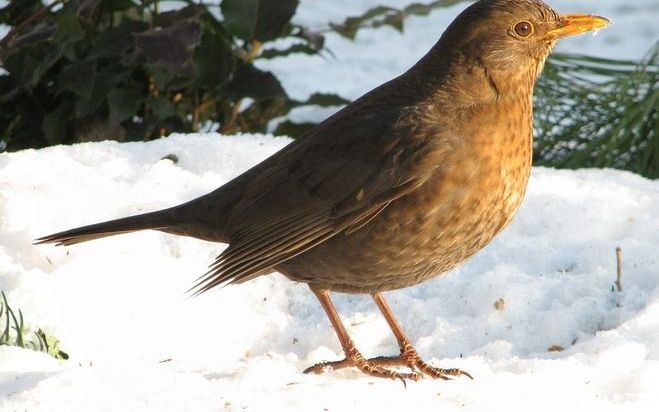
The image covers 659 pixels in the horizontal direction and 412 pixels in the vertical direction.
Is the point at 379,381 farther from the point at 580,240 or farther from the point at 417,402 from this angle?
the point at 580,240

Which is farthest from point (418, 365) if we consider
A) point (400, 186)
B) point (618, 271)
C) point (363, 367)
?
point (618, 271)

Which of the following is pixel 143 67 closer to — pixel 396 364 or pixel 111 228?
pixel 111 228

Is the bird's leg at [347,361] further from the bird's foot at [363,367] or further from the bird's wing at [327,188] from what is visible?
the bird's wing at [327,188]

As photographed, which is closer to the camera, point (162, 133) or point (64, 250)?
point (64, 250)

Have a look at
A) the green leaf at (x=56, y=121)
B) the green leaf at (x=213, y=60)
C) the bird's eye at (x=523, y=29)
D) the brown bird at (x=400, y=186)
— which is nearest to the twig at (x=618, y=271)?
the brown bird at (x=400, y=186)

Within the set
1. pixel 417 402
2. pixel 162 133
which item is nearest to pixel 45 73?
pixel 162 133

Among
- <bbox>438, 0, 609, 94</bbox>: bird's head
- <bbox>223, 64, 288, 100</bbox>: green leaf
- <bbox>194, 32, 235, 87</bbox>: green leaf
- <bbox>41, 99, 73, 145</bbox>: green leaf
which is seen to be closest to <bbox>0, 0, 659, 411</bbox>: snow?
<bbox>223, 64, 288, 100</bbox>: green leaf

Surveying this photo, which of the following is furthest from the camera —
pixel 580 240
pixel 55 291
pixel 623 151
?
pixel 623 151
